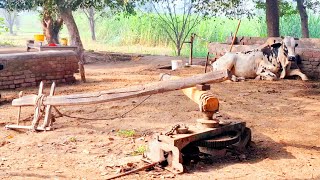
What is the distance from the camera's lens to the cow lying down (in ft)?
35.1

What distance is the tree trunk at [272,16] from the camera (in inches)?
539

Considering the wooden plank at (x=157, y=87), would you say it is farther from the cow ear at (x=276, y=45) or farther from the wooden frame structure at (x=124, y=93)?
the cow ear at (x=276, y=45)

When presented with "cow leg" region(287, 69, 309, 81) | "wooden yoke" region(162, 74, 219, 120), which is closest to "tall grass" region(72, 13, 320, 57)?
A: "cow leg" region(287, 69, 309, 81)

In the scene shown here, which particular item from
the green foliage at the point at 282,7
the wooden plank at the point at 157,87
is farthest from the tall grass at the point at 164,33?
the wooden plank at the point at 157,87

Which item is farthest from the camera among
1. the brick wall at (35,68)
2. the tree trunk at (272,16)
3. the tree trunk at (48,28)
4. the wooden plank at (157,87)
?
the tree trunk at (48,28)

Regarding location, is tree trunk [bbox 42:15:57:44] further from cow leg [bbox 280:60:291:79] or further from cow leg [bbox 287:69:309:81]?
cow leg [bbox 287:69:309:81]

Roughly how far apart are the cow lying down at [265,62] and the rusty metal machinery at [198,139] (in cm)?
597

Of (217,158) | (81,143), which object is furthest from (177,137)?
(81,143)

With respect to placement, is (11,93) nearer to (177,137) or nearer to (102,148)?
(102,148)

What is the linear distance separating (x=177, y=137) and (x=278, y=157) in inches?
46.9

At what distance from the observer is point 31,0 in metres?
15.6

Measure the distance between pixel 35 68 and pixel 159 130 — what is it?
506 cm

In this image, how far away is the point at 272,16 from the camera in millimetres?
13859

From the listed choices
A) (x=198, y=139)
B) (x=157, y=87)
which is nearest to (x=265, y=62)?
(x=157, y=87)
